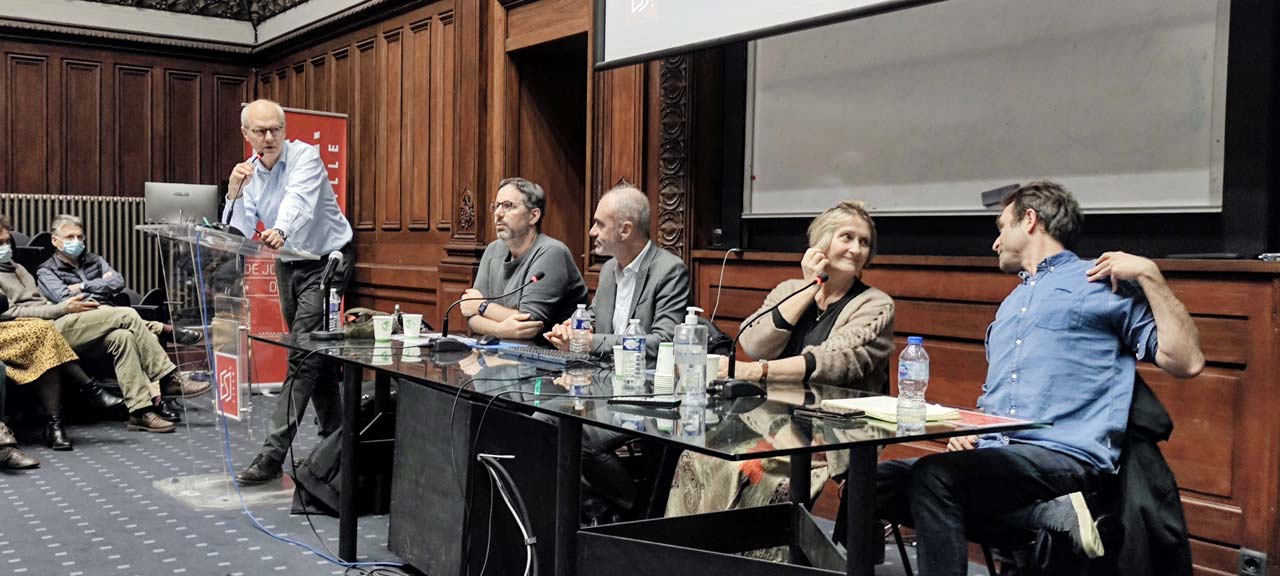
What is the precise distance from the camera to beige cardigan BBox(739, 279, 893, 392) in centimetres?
261

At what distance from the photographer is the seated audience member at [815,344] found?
262 centimetres

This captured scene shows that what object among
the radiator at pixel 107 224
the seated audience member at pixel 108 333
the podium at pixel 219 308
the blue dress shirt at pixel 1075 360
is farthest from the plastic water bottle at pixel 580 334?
the radiator at pixel 107 224

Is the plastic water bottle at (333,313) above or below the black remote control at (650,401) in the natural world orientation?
above

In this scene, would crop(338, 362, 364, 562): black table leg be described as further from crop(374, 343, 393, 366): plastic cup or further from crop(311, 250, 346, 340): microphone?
crop(311, 250, 346, 340): microphone

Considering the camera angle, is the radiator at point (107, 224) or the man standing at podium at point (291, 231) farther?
the radiator at point (107, 224)

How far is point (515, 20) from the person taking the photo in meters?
5.73

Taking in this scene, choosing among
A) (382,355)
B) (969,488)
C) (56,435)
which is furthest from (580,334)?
(56,435)

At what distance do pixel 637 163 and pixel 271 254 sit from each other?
5.39 ft

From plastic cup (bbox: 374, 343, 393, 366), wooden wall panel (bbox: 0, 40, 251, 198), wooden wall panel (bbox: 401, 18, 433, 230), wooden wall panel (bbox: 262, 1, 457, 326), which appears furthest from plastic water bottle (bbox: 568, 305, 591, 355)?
wooden wall panel (bbox: 0, 40, 251, 198)

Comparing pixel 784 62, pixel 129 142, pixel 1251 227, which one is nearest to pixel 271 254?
pixel 784 62

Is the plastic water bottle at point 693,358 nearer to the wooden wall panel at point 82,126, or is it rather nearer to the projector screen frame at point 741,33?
the projector screen frame at point 741,33

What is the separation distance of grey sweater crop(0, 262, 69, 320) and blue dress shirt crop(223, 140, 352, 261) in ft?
4.62

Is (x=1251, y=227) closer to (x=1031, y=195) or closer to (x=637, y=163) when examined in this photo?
(x=1031, y=195)

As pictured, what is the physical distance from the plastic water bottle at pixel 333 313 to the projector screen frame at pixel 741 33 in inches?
59.4
